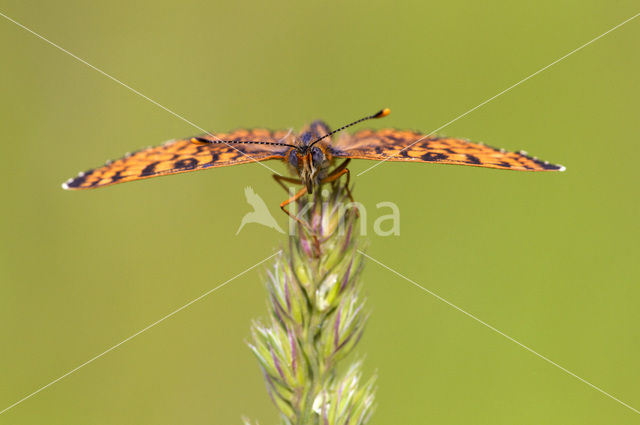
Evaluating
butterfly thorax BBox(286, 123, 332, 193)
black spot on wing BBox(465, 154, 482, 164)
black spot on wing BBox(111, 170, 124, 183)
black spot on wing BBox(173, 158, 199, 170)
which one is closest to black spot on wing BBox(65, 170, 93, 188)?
black spot on wing BBox(111, 170, 124, 183)

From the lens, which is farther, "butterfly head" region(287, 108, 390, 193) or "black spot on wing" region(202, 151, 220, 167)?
"butterfly head" region(287, 108, 390, 193)

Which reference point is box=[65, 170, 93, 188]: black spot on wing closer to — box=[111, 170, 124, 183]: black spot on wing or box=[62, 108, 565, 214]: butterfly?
box=[62, 108, 565, 214]: butterfly

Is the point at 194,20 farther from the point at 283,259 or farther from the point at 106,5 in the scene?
the point at 283,259

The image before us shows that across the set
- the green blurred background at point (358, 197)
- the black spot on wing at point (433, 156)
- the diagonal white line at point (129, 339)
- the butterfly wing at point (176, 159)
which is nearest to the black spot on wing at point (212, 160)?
the butterfly wing at point (176, 159)

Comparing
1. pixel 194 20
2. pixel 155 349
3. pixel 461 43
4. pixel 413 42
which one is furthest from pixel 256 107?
pixel 155 349

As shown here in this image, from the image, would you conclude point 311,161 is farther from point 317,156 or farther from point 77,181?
point 77,181

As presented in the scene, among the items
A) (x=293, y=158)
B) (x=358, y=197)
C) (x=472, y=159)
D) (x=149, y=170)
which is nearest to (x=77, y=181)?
(x=149, y=170)

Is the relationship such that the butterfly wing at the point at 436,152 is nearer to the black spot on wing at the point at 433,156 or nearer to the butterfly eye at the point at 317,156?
the black spot on wing at the point at 433,156

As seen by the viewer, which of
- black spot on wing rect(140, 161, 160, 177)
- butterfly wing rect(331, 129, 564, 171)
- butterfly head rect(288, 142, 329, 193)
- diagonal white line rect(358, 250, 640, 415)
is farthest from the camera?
diagonal white line rect(358, 250, 640, 415)
